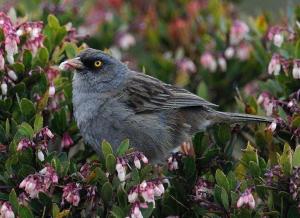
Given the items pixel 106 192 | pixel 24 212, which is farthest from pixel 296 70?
pixel 24 212

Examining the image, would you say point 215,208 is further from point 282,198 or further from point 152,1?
point 152,1

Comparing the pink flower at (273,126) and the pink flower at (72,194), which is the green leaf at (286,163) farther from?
the pink flower at (72,194)

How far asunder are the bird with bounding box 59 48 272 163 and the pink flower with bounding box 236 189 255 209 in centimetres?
145

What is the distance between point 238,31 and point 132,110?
204 centimetres

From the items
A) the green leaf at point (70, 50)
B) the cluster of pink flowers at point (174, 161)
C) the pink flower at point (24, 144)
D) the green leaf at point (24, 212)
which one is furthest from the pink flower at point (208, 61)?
the green leaf at point (24, 212)

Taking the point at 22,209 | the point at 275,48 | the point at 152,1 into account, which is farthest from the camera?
the point at 152,1

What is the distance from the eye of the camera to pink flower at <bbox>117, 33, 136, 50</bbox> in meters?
9.02

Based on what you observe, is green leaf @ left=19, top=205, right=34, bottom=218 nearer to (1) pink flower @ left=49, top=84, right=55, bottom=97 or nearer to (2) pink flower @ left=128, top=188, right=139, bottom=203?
(2) pink flower @ left=128, top=188, right=139, bottom=203

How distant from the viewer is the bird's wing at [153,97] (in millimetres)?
6738

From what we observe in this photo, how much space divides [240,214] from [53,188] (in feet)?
4.32

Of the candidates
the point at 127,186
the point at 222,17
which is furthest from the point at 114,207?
the point at 222,17

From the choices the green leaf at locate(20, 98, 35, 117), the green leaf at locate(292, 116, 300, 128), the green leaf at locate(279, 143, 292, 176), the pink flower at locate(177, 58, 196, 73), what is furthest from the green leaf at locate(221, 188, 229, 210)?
the pink flower at locate(177, 58, 196, 73)

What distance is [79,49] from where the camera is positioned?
22.6 ft

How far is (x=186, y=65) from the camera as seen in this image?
27.9ft
